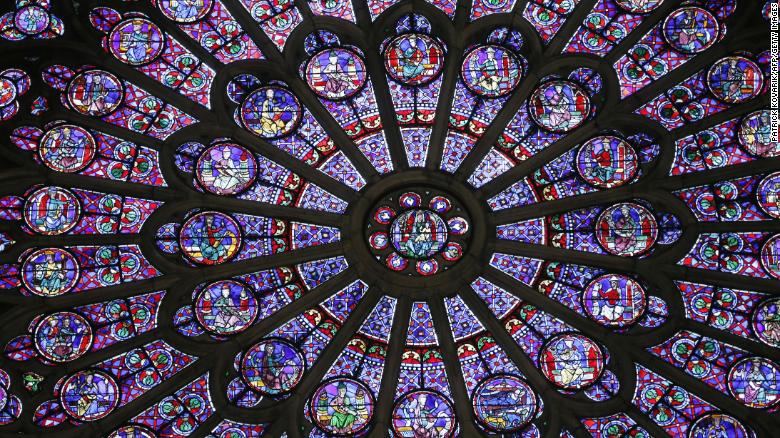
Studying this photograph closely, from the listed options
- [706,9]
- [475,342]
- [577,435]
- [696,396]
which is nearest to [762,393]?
[696,396]

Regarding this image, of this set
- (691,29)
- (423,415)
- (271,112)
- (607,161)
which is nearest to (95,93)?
(271,112)

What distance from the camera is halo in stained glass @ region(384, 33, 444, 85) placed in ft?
60.1

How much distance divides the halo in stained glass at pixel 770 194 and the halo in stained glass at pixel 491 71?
13.1ft

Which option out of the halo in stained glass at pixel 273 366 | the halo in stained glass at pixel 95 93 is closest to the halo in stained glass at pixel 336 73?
the halo in stained glass at pixel 95 93

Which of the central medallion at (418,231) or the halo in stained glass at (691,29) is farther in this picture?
the halo in stained glass at (691,29)

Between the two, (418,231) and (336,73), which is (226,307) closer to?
(418,231)

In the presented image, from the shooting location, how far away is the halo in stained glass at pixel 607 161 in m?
17.8

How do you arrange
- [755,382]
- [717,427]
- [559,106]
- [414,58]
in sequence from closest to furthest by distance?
[717,427]
[755,382]
[559,106]
[414,58]

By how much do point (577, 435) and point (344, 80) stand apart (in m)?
6.45

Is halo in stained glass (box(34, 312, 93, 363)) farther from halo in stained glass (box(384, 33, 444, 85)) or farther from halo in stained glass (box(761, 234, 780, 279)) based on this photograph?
halo in stained glass (box(761, 234, 780, 279))

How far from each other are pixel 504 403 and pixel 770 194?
5.01 meters

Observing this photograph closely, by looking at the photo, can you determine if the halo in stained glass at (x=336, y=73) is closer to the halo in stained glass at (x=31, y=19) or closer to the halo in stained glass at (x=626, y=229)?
the halo in stained glass at (x=31, y=19)

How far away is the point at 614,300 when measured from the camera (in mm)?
17422

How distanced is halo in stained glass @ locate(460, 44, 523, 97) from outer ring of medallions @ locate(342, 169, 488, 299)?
5.11 feet
